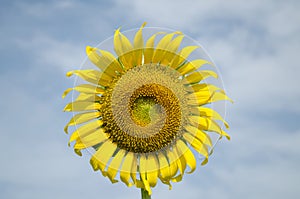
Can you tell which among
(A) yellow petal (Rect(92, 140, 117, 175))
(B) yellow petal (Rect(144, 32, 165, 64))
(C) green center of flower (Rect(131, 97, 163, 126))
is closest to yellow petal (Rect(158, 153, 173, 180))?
(C) green center of flower (Rect(131, 97, 163, 126))

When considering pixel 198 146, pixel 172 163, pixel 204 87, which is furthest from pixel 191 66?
pixel 172 163

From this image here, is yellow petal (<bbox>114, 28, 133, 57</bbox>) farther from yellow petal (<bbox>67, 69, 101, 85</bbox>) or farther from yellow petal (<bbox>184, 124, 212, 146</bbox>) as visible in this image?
yellow petal (<bbox>184, 124, 212, 146</bbox>)

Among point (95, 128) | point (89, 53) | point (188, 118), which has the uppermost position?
point (89, 53)

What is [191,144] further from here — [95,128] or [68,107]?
[68,107]

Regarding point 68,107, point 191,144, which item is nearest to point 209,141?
point 191,144

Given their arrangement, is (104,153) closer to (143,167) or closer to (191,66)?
(143,167)

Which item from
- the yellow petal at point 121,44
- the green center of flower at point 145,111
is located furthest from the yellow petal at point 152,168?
the yellow petal at point 121,44

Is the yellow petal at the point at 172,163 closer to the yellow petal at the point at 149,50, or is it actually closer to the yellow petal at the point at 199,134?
the yellow petal at the point at 199,134
